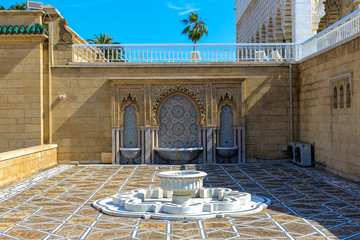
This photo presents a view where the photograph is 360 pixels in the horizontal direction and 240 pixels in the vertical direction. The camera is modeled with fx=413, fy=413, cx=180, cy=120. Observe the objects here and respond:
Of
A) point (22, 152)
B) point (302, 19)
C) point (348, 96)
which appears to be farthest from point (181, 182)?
point (302, 19)

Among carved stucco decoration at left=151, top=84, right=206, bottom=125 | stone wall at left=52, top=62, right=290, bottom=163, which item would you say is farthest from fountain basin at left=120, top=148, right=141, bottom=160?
carved stucco decoration at left=151, top=84, right=206, bottom=125

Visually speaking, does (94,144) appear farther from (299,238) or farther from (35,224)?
(299,238)


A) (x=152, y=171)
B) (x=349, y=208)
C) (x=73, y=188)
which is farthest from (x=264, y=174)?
(x=73, y=188)

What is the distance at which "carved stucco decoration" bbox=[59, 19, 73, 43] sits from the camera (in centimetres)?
1151

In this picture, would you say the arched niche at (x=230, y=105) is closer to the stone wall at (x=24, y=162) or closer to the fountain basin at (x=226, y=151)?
the fountain basin at (x=226, y=151)

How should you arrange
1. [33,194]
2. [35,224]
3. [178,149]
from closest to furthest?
[35,224] → [33,194] → [178,149]

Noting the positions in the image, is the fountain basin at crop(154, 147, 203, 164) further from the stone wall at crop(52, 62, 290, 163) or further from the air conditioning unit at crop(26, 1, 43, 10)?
the air conditioning unit at crop(26, 1, 43, 10)

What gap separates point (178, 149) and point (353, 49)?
5.18 metres

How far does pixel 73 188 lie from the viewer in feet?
25.6

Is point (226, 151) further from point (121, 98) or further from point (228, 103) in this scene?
point (121, 98)

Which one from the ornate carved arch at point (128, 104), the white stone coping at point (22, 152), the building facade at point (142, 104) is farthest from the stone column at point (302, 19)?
the white stone coping at point (22, 152)

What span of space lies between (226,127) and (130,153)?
111 inches

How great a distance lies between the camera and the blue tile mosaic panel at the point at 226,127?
1180 centimetres

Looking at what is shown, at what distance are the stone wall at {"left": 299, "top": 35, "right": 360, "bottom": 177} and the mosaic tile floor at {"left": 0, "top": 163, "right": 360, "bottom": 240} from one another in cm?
58
